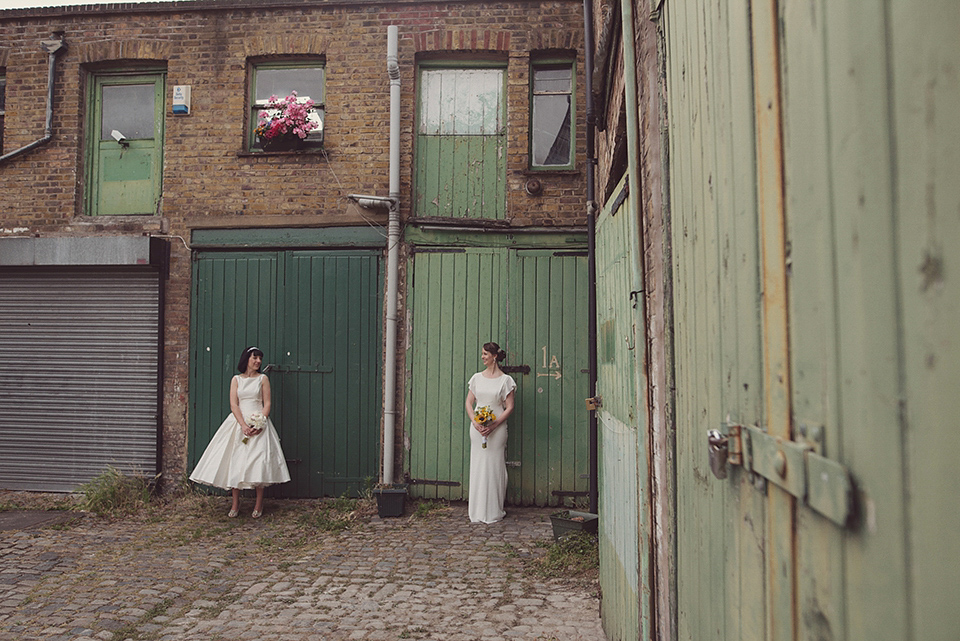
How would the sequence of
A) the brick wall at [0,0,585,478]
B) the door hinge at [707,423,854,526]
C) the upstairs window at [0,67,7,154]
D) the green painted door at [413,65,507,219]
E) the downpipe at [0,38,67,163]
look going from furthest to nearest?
the upstairs window at [0,67,7,154], the downpipe at [0,38,67,163], the green painted door at [413,65,507,219], the brick wall at [0,0,585,478], the door hinge at [707,423,854,526]

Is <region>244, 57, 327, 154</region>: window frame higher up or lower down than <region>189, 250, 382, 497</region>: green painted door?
higher up

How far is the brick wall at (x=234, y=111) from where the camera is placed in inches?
300

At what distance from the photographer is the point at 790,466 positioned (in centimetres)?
Result: 105

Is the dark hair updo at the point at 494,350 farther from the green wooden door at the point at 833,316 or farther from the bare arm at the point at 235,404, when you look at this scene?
the green wooden door at the point at 833,316

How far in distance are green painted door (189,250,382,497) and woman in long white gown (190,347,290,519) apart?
0.49 m

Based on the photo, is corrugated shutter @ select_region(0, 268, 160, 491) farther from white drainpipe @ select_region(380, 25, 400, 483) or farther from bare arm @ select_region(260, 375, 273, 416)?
white drainpipe @ select_region(380, 25, 400, 483)

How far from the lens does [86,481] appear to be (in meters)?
8.02

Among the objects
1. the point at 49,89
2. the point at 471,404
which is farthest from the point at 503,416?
the point at 49,89

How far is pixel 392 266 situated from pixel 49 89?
5129 millimetres

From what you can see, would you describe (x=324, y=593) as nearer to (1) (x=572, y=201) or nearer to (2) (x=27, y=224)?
(1) (x=572, y=201)

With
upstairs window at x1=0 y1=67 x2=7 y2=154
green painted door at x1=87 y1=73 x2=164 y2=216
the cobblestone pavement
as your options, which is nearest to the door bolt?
the cobblestone pavement

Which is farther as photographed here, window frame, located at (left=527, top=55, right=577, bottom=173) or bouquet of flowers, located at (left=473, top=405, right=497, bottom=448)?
window frame, located at (left=527, top=55, right=577, bottom=173)


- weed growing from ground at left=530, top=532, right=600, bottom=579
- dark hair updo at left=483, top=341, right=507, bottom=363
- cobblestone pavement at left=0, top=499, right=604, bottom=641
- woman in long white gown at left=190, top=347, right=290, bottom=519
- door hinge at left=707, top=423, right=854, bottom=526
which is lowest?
cobblestone pavement at left=0, top=499, right=604, bottom=641

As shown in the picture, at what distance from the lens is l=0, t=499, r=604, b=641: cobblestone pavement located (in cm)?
414
